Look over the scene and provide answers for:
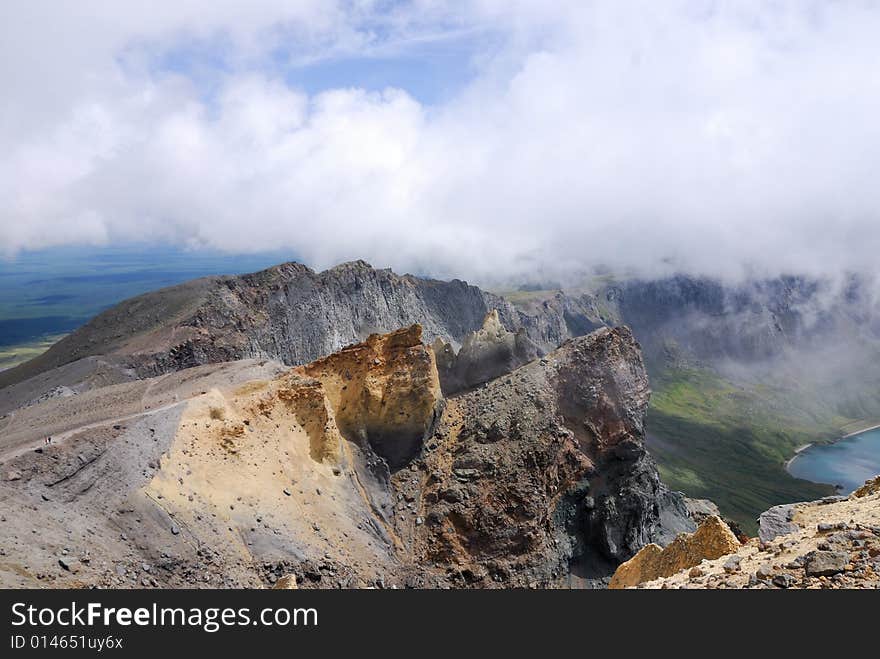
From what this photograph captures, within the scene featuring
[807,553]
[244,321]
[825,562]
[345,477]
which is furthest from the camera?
[244,321]

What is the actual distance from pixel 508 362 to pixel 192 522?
A: 42.1m

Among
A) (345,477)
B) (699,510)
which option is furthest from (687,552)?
(699,510)

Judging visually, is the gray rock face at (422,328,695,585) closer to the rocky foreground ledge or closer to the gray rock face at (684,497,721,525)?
the gray rock face at (684,497,721,525)

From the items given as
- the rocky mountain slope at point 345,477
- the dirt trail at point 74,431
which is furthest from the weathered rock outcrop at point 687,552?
the dirt trail at point 74,431

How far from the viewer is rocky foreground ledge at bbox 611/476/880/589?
16.8 metres

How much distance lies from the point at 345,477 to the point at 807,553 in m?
41.2

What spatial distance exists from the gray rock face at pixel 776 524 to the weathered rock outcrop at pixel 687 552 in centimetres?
220

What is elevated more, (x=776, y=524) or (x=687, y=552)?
(x=776, y=524)

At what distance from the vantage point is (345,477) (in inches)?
2115

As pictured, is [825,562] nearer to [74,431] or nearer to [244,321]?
[74,431]

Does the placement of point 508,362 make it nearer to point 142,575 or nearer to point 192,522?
→ point 192,522

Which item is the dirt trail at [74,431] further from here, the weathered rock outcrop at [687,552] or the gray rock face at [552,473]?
the weathered rock outcrop at [687,552]

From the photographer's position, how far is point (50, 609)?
1712 centimetres

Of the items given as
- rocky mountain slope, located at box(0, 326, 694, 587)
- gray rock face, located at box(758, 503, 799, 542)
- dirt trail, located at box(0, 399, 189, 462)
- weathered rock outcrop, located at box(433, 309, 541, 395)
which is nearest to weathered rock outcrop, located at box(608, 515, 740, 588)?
gray rock face, located at box(758, 503, 799, 542)
